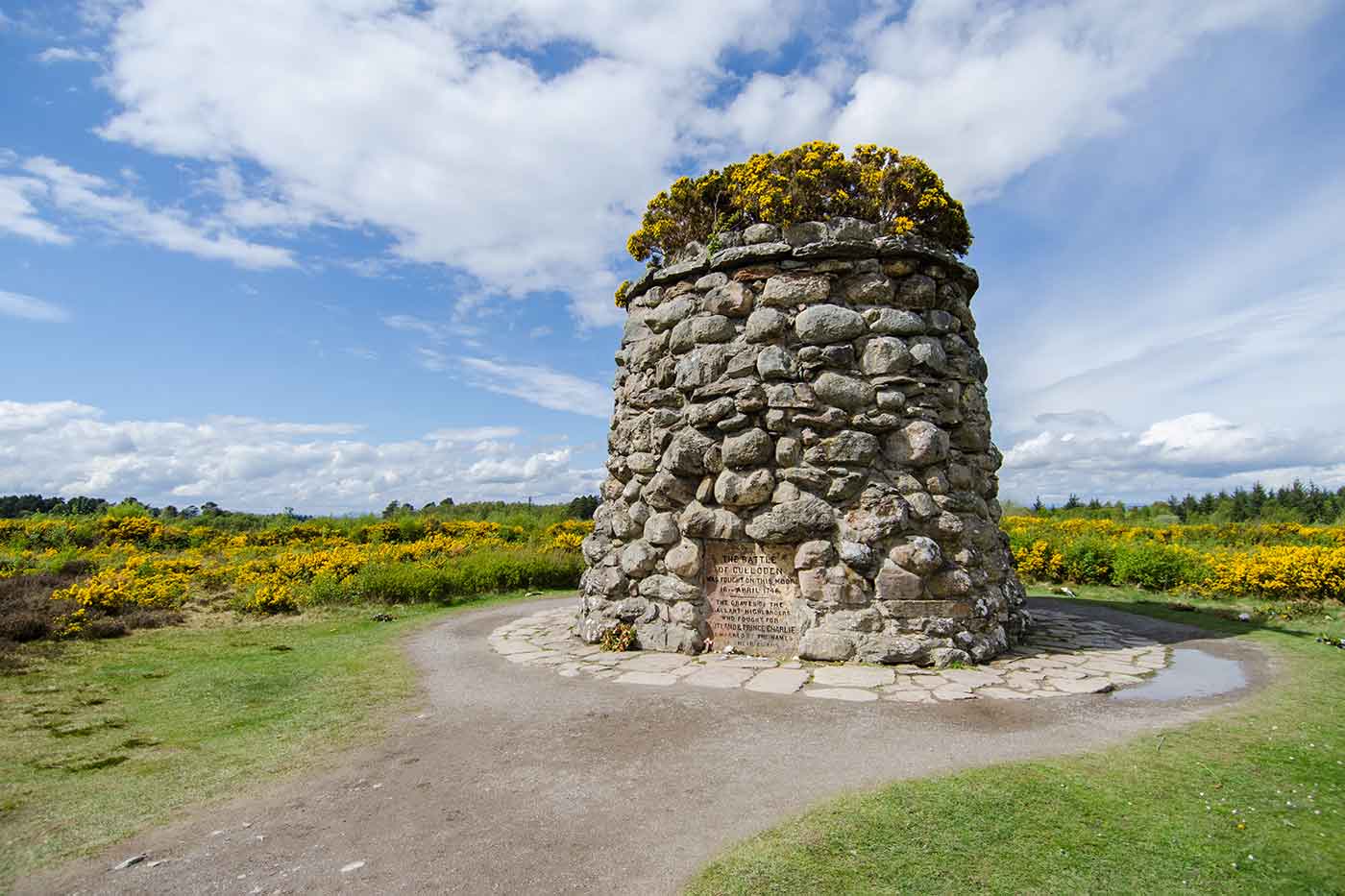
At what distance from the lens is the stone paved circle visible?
558cm

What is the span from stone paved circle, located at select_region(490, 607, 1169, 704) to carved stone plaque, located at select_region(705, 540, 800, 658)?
235 mm

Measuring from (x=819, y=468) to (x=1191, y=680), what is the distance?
12.2ft

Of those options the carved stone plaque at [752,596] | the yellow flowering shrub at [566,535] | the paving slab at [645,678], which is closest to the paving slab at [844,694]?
the carved stone plaque at [752,596]

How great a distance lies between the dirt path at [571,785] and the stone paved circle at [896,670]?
0.29 metres

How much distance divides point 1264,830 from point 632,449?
20.5ft

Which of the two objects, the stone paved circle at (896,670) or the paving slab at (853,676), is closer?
the stone paved circle at (896,670)

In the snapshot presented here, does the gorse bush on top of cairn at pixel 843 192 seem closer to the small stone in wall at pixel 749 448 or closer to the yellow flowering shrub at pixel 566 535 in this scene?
the small stone in wall at pixel 749 448

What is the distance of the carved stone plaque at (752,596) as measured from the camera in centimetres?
685

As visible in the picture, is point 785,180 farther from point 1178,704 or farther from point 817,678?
point 1178,704

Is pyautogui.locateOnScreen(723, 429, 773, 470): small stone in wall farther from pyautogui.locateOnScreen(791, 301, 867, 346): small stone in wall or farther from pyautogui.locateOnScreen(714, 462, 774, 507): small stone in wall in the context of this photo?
pyautogui.locateOnScreen(791, 301, 867, 346): small stone in wall

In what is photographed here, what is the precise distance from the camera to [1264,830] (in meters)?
3.08

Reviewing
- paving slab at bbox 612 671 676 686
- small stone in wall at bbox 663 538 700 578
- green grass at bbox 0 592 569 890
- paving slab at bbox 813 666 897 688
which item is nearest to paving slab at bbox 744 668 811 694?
paving slab at bbox 813 666 897 688

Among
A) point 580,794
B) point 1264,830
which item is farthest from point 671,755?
point 1264,830

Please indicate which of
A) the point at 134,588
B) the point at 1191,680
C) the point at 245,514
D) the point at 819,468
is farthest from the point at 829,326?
the point at 245,514
